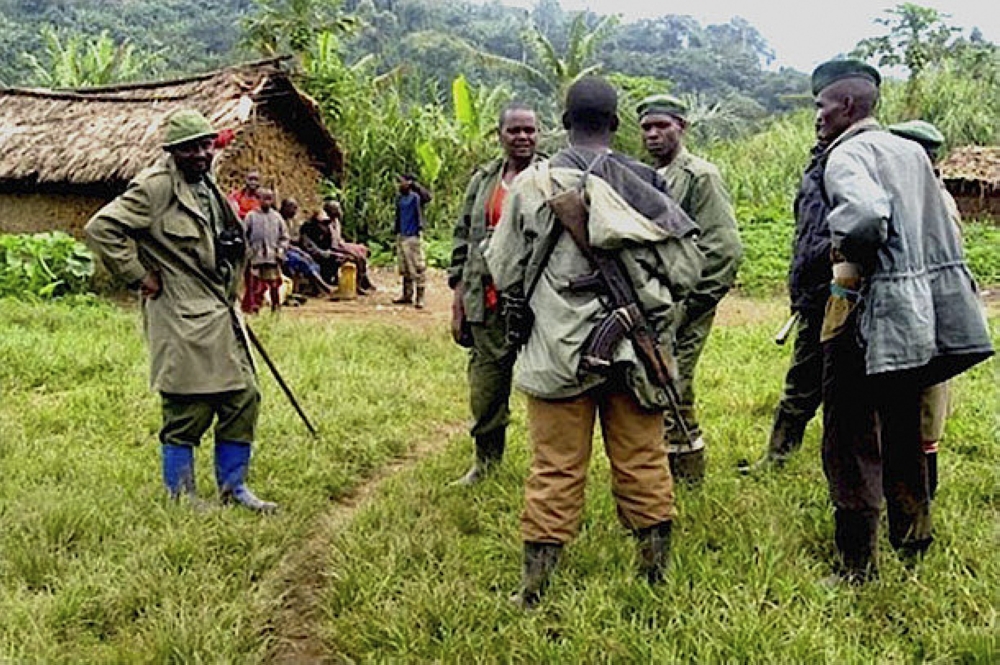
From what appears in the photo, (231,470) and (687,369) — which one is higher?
(687,369)

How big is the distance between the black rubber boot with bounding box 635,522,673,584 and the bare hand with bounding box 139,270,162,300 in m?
2.34

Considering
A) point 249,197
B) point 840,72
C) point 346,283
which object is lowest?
point 346,283

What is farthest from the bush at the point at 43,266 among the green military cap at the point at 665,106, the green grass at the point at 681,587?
the green military cap at the point at 665,106

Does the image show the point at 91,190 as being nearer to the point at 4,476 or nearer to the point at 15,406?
the point at 15,406

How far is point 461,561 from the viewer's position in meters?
3.97

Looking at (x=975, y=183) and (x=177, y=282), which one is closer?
(x=177, y=282)

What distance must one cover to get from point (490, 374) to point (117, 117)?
33.9 ft

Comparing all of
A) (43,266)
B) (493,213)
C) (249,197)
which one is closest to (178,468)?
(493,213)

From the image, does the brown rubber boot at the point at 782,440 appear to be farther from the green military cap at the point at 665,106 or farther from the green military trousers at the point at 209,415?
the green military trousers at the point at 209,415

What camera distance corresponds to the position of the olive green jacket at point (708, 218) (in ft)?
15.4

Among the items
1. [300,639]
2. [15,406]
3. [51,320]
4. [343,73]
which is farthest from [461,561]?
[343,73]

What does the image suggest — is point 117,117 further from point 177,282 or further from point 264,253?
point 177,282

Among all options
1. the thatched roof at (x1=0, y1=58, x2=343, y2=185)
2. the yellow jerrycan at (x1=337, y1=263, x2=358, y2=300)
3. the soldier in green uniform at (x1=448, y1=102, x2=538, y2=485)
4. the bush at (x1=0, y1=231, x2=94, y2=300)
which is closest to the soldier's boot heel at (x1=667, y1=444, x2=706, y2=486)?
the soldier in green uniform at (x1=448, y1=102, x2=538, y2=485)

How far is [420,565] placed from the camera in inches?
156
